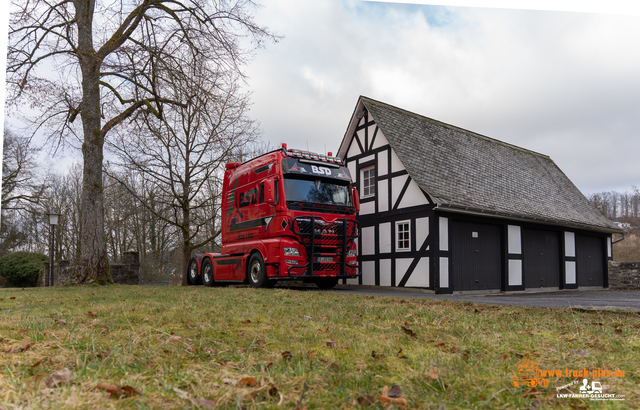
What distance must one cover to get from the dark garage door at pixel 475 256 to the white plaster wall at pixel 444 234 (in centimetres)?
31

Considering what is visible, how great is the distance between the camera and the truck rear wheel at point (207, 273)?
541 inches

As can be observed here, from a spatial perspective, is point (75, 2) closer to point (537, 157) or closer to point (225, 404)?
point (225, 404)

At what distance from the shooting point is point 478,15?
7320 millimetres

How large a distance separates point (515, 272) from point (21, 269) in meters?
22.5

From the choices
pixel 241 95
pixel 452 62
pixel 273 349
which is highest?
pixel 241 95

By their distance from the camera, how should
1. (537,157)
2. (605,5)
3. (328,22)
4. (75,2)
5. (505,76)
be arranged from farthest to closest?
(537,157), (75,2), (505,76), (328,22), (605,5)

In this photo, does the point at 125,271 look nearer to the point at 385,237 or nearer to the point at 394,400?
the point at 385,237

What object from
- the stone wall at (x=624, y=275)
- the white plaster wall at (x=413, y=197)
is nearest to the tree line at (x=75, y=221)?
the white plaster wall at (x=413, y=197)

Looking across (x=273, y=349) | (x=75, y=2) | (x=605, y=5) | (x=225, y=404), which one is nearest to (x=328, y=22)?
(x=605, y=5)

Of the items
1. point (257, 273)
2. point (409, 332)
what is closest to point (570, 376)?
point (409, 332)

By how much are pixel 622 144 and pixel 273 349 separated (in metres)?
12.6

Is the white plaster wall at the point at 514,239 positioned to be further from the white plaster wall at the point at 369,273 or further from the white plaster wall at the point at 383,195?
the white plaster wall at the point at 369,273

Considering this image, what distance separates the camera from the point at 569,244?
60.0 feet

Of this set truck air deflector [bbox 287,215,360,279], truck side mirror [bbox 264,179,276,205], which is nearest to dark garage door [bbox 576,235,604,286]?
truck air deflector [bbox 287,215,360,279]
